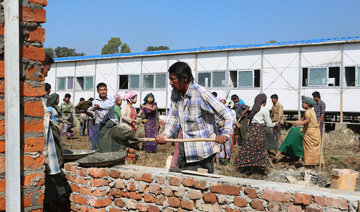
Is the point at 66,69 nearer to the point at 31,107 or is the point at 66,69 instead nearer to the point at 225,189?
the point at 31,107

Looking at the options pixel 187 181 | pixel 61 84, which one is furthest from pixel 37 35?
pixel 61 84

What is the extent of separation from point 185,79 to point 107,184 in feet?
4.72

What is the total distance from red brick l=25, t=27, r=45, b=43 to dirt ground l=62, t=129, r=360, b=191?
9.45 feet

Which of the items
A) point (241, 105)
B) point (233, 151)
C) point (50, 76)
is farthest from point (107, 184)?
point (50, 76)

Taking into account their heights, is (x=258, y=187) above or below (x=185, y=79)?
below

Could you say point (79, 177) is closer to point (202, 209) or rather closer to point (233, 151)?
point (202, 209)

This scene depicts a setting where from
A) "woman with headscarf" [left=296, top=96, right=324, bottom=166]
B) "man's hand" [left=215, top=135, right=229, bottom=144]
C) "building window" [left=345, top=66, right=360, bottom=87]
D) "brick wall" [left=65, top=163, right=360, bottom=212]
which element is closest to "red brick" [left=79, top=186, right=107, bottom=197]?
"brick wall" [left=65, top=163, right=360, bottom=212]

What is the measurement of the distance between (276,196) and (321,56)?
39.9 ft

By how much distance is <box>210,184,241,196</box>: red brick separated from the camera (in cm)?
288

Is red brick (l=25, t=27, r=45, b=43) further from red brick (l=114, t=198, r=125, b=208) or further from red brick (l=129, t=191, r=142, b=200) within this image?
red brick (l=114, t=198, r=125, b=208)

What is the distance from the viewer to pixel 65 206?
3.99 metres

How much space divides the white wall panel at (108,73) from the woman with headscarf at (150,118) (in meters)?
10.1

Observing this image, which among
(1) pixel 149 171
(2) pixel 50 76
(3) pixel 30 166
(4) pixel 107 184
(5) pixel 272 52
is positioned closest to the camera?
(3) pixel 30 166

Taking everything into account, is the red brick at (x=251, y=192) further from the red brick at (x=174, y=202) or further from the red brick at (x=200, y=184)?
the red brick at (x=174, y=202)
